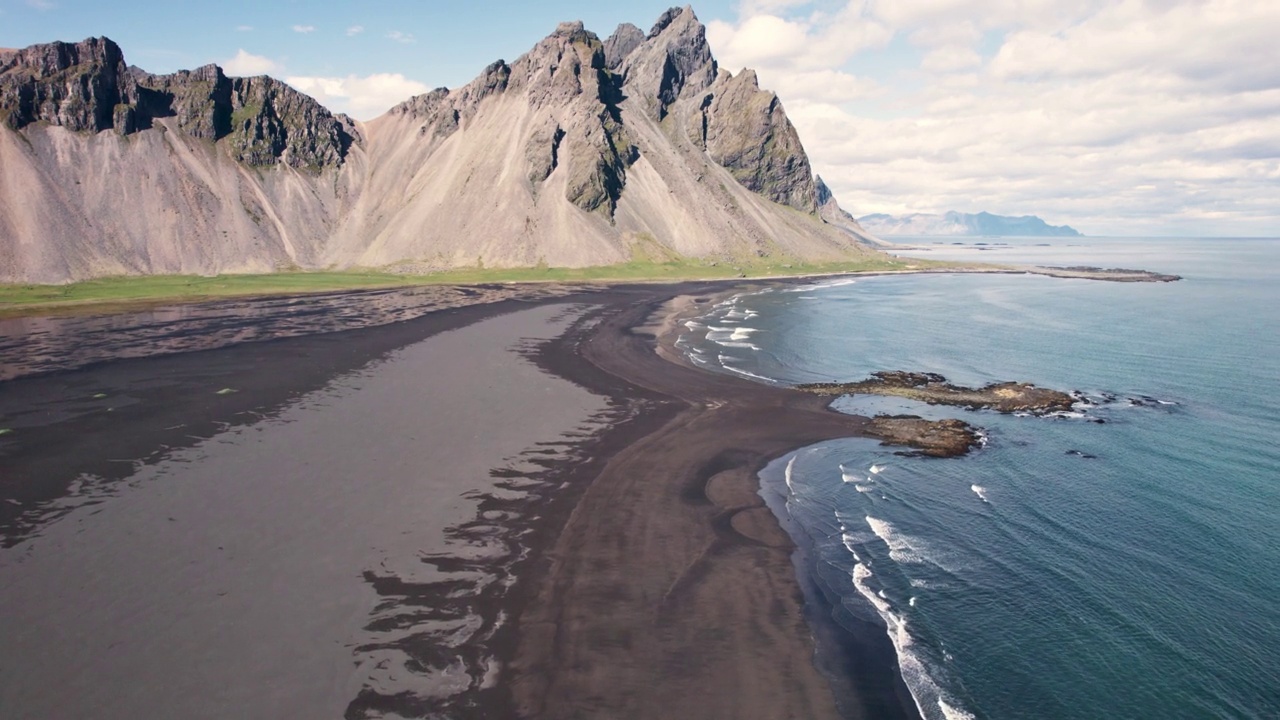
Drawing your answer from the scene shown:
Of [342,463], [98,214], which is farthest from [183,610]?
[98,214]

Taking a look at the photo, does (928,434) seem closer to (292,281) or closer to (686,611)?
(686,611)

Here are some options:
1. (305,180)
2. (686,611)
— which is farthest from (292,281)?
(686,611)

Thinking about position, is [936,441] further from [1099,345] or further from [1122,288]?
[1122,288]

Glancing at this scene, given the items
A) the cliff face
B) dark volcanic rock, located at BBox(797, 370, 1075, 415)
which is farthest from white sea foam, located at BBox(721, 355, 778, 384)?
the cliff face

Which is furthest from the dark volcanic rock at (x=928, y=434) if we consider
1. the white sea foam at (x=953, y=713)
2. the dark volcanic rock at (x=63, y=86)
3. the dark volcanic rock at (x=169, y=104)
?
the dark volcanic rock at (x=63, y=86)

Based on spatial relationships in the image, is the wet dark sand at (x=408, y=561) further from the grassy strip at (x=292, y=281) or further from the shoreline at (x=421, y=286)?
the grassy strip at (x=292, y=281)

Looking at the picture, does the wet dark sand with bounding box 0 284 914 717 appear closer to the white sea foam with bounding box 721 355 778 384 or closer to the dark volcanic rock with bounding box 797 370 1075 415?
the dark volcanic rock with bounding box 797 370 1075 415

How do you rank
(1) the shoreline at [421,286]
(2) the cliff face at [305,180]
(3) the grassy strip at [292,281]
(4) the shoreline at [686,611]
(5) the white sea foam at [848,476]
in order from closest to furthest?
1. (4) the shoreline at [686,611]
2. (5) the white sea foam at [848,476]
3. (1) the shoreline at [421,286]
4. (3) the grassy strip at [292,281]
5. (2) the cliff face at [305,180]
